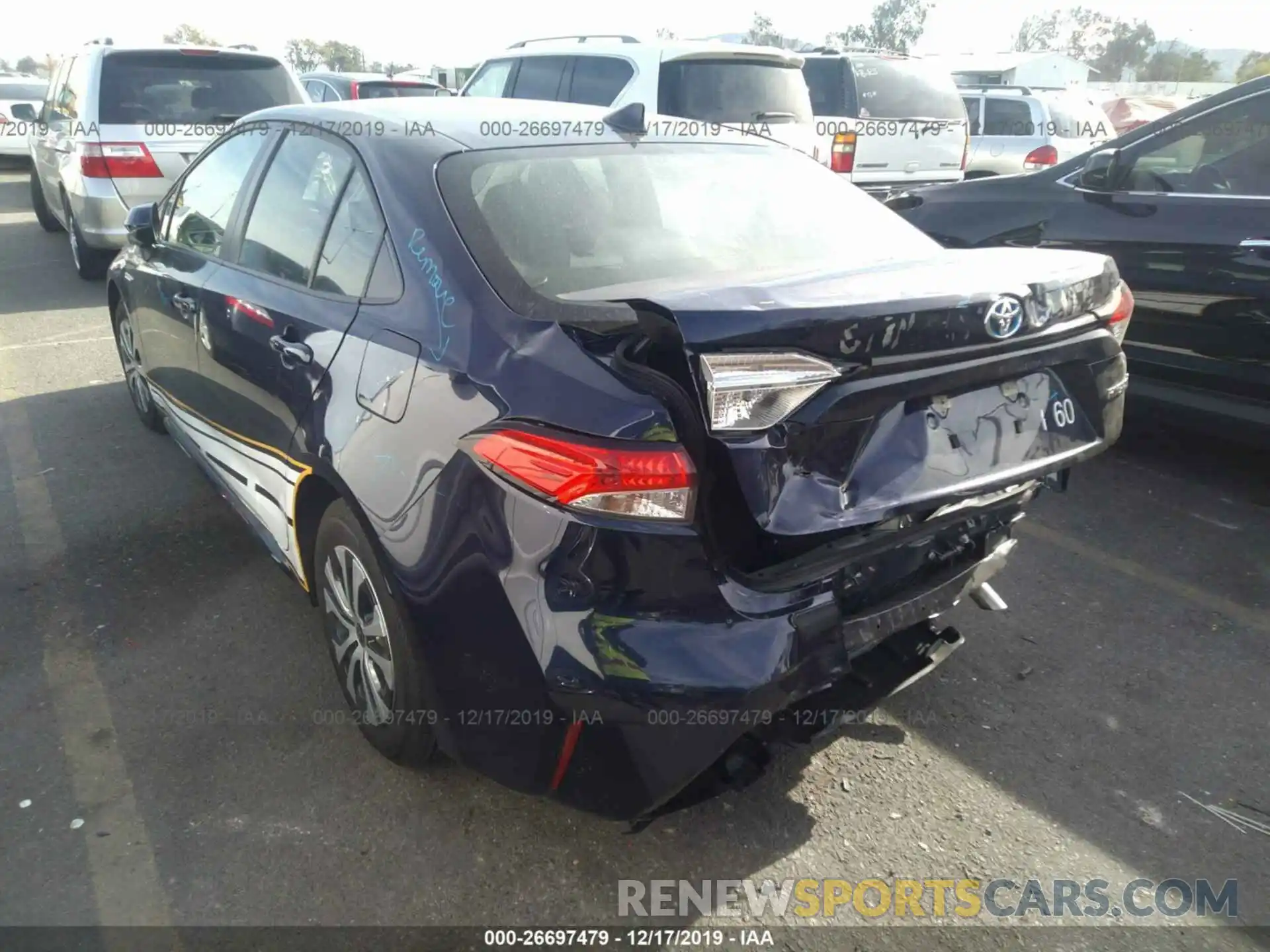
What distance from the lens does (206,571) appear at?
3666 millimetres

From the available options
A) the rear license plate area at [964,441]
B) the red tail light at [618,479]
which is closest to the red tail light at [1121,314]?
the rear license plate area at [964,441]

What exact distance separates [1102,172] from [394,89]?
10.8 metres

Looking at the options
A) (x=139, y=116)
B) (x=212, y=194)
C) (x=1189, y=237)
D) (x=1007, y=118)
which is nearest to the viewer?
(x=212, y=194)

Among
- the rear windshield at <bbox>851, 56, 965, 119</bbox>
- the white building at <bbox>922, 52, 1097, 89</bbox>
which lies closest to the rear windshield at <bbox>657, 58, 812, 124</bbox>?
the rear windshield at <bbox>851, 56, 965, 119</bbox>

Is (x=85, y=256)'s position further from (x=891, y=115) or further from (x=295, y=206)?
(x=891, y=115)

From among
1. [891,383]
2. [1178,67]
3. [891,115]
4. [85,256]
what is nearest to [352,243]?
[891,383]

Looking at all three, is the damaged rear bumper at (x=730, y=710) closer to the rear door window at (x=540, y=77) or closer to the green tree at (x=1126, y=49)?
the rear door window at (x=540, y=77)

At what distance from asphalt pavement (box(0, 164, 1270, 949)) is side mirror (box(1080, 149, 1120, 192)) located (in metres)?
1.67

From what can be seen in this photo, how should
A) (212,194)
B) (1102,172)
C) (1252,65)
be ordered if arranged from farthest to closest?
1. (1252,65)
2. (1102,172)
3. (212,194)

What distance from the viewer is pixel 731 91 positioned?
7.79 meters

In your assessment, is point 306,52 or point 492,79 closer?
point 492,79

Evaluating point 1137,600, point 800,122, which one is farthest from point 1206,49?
point 1137,600

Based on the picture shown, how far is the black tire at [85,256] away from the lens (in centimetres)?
821

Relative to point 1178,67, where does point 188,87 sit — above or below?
above
